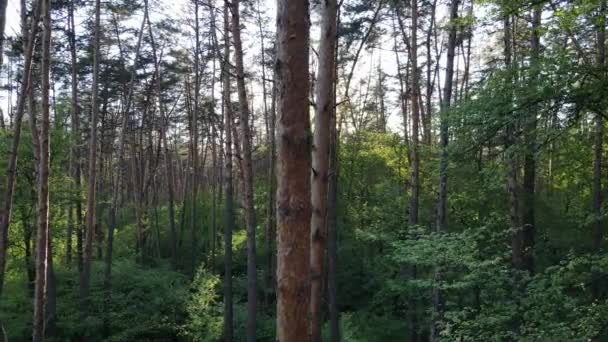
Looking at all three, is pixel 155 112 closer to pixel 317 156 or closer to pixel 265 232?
pixel 265 232

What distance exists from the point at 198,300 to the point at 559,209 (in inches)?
470

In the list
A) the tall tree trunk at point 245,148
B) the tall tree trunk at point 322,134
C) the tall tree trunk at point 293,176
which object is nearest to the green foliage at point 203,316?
the tall tree trunk at point 245,148

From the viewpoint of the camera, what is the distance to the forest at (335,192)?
5812 millimetres

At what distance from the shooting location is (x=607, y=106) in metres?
6.46

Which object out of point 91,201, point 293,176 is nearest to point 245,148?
point 91,201

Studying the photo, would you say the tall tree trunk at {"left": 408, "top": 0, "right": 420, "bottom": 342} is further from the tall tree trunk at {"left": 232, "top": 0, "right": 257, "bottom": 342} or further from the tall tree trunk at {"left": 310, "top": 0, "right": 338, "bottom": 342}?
the tall tree trunk at {"left": 310, "top": 0, "right": 338, "bottom": 342}

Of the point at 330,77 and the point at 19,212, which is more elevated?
the point at 330,77

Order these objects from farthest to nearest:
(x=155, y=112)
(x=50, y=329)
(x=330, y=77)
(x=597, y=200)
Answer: (x=155, y=112) → (x=50, y=329) → (x=597, y=200) → (x=330, y=77)

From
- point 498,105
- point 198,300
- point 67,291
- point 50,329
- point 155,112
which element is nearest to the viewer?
point 498,105

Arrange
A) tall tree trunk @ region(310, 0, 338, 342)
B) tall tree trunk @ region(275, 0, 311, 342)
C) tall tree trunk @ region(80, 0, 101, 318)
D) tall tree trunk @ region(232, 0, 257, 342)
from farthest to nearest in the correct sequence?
tall tree trunk @ region(80, 0, 101, 318), tall tree trunk @ region(232, 0, 257, 342), tall tree trunk @ region(310, 0, 338, 342), tall tree trunk @ region(275, 0, 311, 342)

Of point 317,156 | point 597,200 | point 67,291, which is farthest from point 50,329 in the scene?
point 597,200

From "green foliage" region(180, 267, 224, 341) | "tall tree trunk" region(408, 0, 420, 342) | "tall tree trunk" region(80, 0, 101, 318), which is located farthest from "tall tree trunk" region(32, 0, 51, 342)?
"tall tree trunk" region(408, 0, 420, 342)

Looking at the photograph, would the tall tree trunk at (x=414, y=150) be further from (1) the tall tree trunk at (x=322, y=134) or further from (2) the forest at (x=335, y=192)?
(1) the tall tree trunk at (x=322, y=134)

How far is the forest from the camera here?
5812 millimetres
